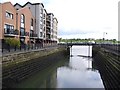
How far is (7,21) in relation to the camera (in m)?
38.1

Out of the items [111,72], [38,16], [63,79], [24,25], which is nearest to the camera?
[111,72]

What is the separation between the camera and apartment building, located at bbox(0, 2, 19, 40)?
118 ft

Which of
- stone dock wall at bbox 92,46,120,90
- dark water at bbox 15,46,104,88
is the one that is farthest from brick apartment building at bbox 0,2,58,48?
stone dock wall at bbox 92,46,120,90

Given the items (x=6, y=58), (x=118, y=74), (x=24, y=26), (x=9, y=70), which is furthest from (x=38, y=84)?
(x=24, y=26)

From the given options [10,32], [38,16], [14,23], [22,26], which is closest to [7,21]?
[10,32]

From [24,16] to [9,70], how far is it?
90.3 feet

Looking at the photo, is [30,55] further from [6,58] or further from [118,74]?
[118,74]

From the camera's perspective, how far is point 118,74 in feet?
64.8

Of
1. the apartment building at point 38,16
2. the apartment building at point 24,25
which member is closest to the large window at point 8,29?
the apartment building at point 24,25

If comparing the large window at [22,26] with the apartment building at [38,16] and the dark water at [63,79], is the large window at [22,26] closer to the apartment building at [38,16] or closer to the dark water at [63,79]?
the apartment building at [38,16]

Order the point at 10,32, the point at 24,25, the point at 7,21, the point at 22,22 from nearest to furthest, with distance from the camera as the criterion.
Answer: the point at 7,21, the point at 10,32, the point at 22,22, the point at 24,25

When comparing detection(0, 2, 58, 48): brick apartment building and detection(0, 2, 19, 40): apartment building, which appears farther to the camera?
detection(0, 2, 58, 48): brick apartment building

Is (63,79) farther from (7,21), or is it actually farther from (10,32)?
(7,21)

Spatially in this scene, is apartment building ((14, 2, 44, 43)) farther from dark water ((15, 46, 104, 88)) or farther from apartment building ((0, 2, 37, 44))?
dark water ((15, 46, 104, 88))
